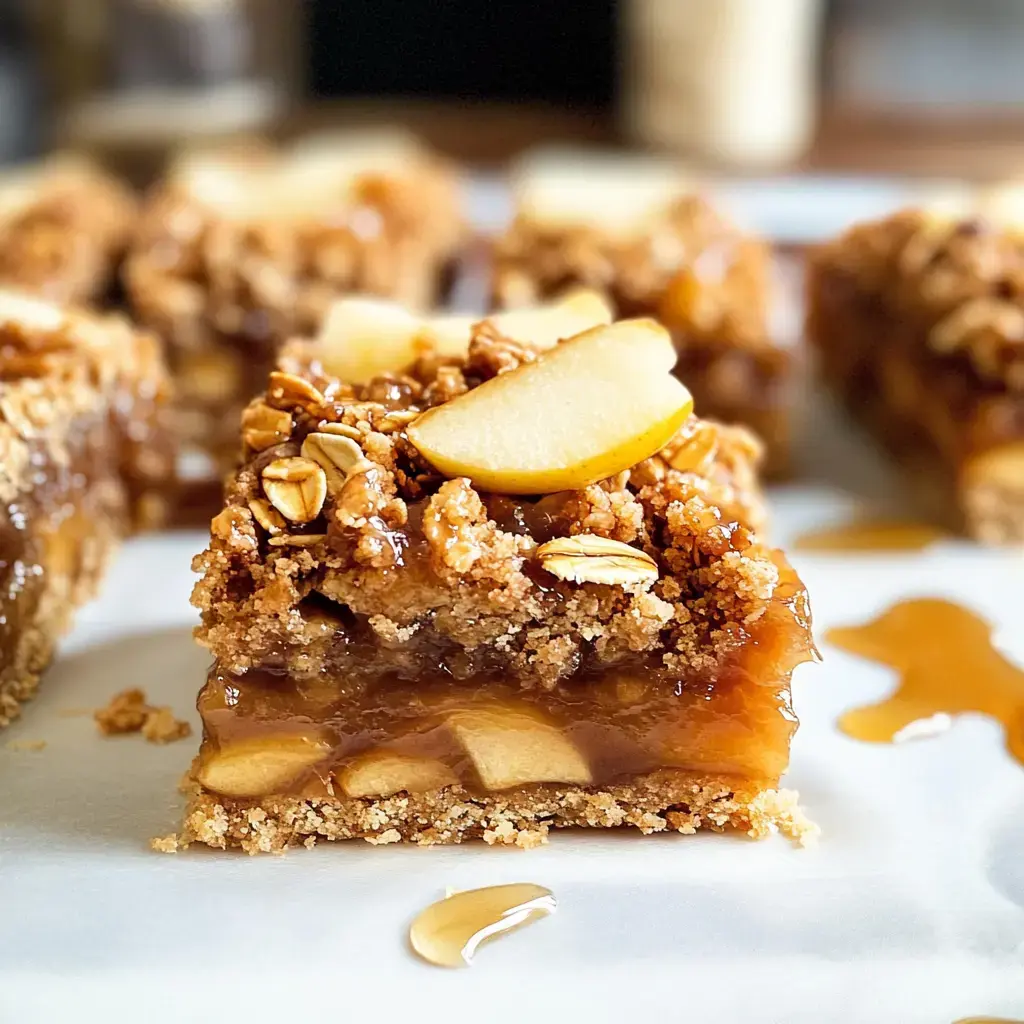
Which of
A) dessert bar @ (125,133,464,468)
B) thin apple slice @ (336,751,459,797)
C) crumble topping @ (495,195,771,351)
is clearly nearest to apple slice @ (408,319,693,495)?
thin apple slice @ (336,751,459,797)

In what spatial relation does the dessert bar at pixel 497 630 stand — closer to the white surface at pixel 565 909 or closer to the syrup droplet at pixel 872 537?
the white surface at pixel 565 909

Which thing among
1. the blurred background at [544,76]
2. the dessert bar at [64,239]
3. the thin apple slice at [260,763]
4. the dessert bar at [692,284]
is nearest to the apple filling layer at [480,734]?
the thin apple slice at [260,763]

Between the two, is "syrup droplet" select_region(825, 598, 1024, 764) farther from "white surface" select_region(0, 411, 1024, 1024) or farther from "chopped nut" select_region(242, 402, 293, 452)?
"chopped nut" select_region(242, 402, 293, 452)

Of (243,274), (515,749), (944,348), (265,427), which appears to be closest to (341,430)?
(265,427)

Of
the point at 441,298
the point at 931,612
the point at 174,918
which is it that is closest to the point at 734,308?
the point at 931,612

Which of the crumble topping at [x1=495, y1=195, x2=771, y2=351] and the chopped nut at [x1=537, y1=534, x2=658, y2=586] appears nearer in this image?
the chopped nut at [x1=537, y1=534, x2=658, y2=586]

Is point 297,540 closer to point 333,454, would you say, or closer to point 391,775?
point 333,454
